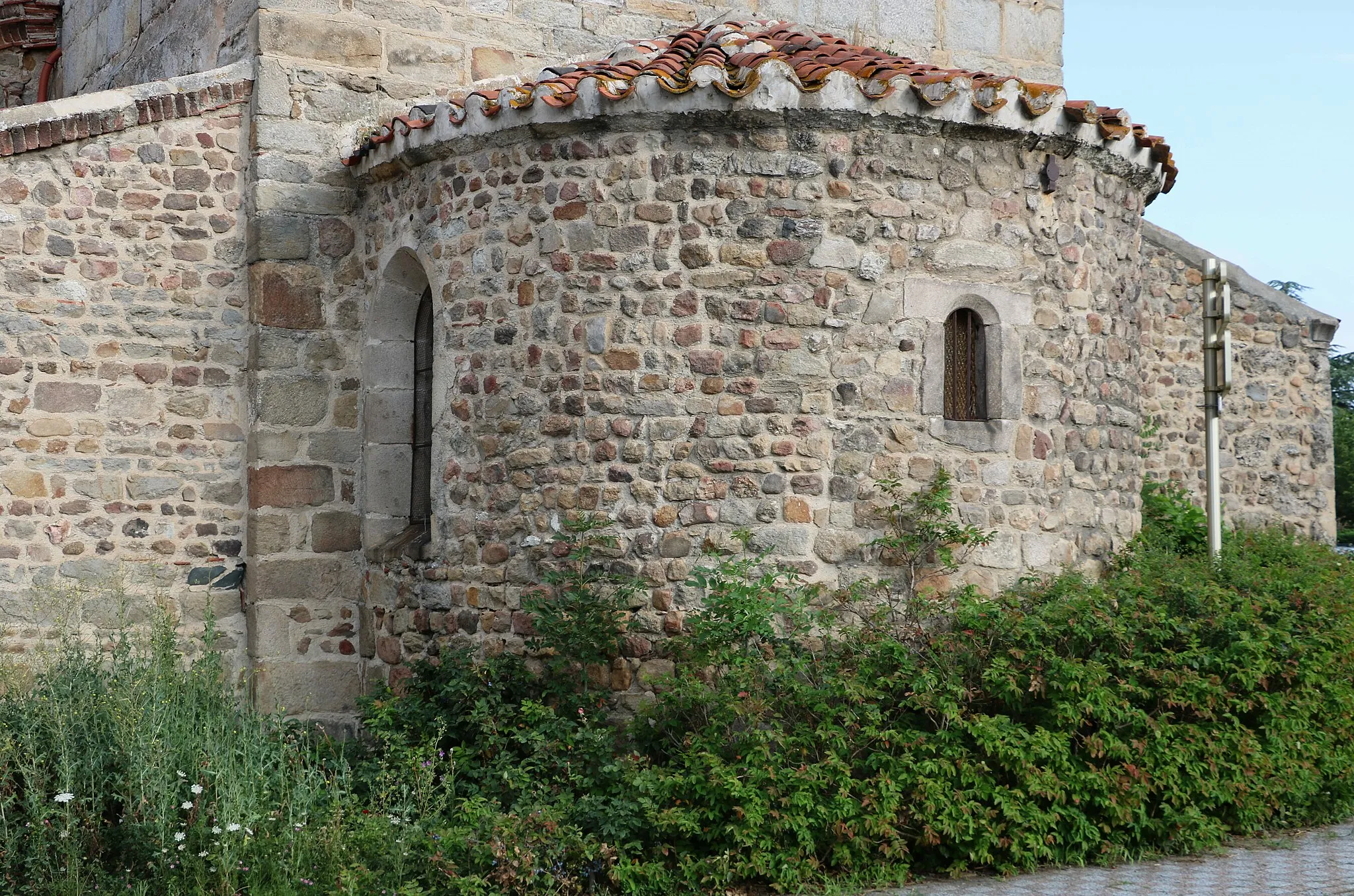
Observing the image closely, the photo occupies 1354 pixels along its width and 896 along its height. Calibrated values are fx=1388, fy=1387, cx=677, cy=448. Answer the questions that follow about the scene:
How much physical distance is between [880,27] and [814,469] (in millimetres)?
4675

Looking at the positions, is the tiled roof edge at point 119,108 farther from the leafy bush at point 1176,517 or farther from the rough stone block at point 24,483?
the leafy bush at point 1176,517

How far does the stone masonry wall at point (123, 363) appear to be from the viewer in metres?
8.06

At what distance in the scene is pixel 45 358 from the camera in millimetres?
8117

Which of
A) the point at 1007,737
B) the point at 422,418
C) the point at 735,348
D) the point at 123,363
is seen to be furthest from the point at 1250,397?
the point at 123,363

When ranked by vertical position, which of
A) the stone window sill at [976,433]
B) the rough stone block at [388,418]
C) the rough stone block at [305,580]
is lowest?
the rough stone block at [305,580]

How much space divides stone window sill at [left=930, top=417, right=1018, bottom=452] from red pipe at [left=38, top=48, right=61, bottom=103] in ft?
33.3

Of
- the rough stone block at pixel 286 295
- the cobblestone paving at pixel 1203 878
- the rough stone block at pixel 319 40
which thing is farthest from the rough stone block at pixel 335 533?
the cobblestone paving at pixel 1203 878

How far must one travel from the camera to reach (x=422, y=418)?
8641 millimetres

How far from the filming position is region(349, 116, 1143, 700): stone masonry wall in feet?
23.0

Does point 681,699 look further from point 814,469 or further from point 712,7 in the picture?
point 712,7

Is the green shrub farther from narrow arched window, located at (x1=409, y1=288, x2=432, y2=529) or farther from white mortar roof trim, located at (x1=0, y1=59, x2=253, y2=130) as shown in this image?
white mortar roof trim, located at (x1=0, y1=59, x2=253, y2=130)

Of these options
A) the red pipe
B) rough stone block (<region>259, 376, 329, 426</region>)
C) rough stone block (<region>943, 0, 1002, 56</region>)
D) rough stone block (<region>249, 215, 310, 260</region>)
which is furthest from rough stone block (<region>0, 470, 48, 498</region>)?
rough stone block (<region>943, 0, 1002, 56</region>)

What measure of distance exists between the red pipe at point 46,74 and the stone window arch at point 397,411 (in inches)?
270

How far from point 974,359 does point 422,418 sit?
3.41 m
